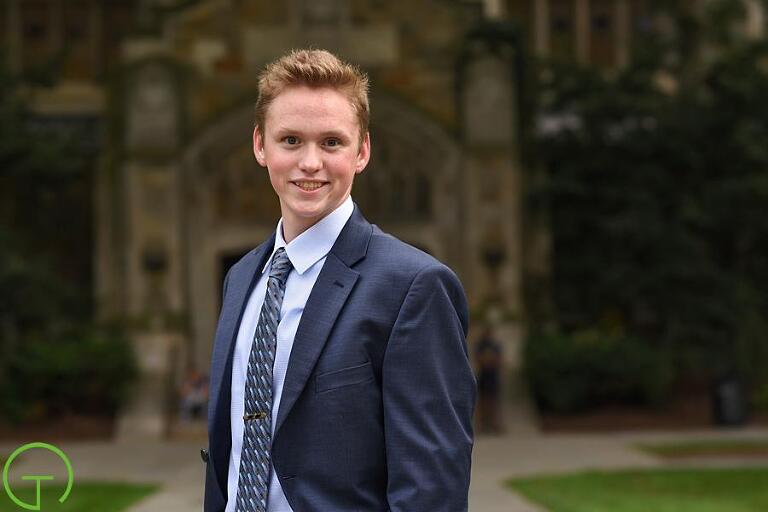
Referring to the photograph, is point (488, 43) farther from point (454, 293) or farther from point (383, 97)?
point (454, 293)

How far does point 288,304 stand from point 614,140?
17.3m

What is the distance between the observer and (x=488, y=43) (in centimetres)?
1875

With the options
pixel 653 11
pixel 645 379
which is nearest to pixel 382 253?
pixel 645 379

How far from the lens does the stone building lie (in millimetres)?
18406

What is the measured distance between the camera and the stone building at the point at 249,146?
725 inches

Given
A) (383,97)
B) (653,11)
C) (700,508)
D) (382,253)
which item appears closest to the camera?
(382,253)

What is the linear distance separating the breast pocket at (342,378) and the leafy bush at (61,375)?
50.0 ft

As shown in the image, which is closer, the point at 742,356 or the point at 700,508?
the point at 700,508

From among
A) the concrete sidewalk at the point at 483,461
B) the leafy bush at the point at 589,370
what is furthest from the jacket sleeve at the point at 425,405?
the leafy bush at the point at 589,370

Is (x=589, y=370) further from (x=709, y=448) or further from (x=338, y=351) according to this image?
(x=338, y=351)

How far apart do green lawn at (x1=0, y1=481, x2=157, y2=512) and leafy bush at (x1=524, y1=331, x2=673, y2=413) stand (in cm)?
732

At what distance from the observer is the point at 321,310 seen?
2.66 meters

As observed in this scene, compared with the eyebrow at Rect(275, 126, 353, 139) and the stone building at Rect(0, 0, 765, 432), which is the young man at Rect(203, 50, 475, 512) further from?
the stone building at Rect(0, 0, 765, 432)

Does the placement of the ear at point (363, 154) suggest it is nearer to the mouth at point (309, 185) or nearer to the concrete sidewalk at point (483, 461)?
the mouth at point (309, 185)
